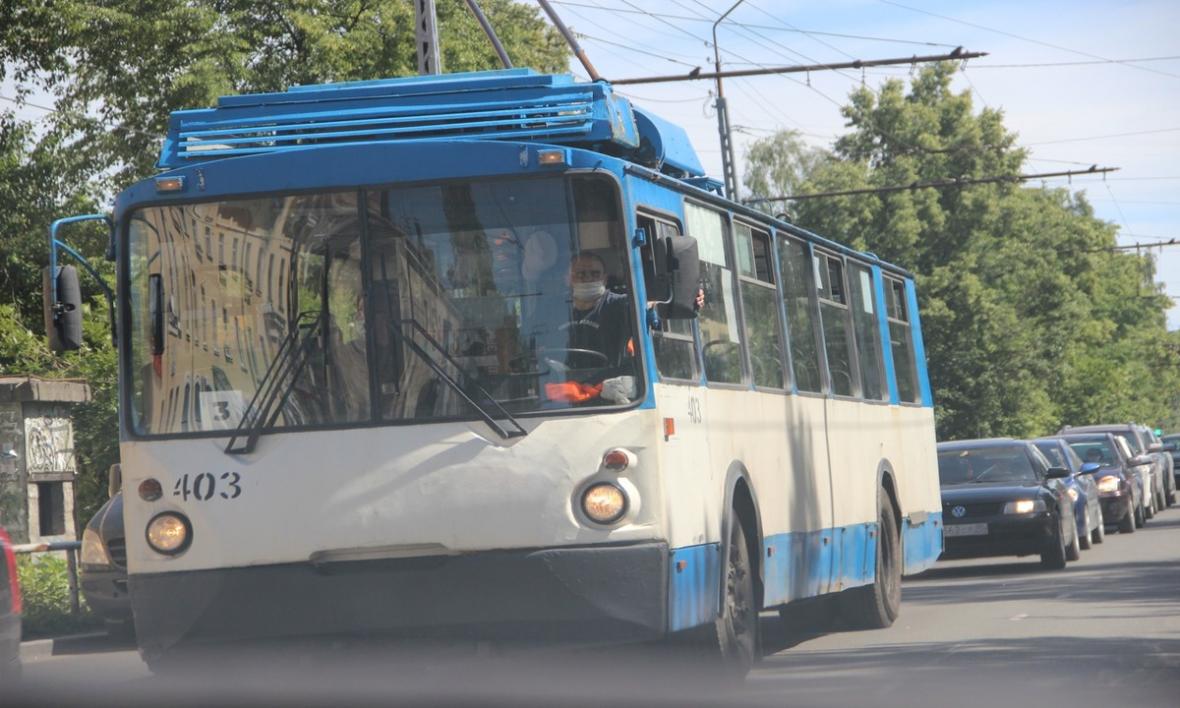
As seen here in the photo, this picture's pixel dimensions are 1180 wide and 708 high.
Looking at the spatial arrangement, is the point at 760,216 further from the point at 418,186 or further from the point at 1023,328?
the point at 1023,328

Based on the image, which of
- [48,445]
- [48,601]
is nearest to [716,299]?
[48,601]

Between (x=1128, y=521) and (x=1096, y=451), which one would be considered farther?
(x=1096, y=451)

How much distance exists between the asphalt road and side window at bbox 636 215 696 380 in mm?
1442

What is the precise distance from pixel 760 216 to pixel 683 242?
→ 3150 mm

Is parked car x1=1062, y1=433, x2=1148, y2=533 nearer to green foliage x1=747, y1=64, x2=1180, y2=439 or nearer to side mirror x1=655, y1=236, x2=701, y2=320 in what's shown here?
green foliage x1=747, y1=64, x2=1180, y2=439

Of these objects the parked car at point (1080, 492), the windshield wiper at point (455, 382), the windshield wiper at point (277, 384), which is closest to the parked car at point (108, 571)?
the windshield wiper at point (277, 384)

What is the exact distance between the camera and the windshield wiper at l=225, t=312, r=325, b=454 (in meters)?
9.00

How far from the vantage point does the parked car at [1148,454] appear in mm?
37344

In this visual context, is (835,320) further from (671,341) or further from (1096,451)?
(1096,451)

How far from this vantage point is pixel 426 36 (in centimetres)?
1981

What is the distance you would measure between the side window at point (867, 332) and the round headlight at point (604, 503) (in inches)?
258

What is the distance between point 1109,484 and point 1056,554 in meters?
9.85

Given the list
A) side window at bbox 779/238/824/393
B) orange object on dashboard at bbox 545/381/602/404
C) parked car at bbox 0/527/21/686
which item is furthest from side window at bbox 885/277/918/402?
parked car at bbox 0/527/21/686

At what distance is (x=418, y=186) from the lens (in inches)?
358
